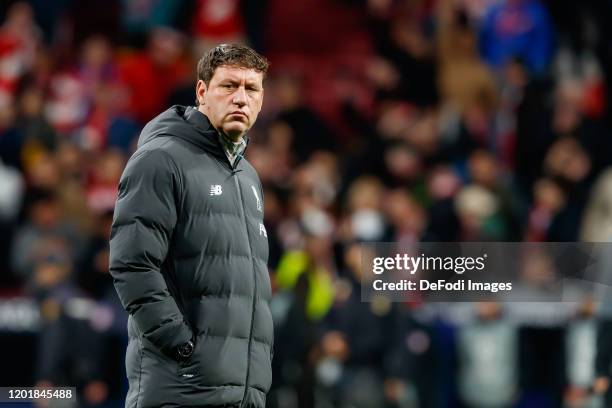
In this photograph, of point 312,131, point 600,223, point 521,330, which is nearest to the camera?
point 521,330

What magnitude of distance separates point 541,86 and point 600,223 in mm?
1987

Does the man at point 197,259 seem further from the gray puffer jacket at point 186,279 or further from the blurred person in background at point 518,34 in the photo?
the blurred person in background at point 518,34

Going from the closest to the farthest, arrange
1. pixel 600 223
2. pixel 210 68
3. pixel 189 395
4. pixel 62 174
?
pixel 189 395 < pixel 210 68 < pixel 600 223 < pixel 62 174

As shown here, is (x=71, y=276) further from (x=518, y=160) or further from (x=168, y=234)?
(x=168, y=234)

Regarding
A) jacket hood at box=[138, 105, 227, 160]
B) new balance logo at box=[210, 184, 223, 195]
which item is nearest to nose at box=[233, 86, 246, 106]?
jacket hood at box=[138, 105, 227, 160]

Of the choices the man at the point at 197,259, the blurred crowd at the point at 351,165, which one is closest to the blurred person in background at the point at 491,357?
the blurred crowd at the point at 351,165

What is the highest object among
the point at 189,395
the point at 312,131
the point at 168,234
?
the point at 312,131

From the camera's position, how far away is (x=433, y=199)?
9359 millimetres

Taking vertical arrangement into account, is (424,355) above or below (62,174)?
below

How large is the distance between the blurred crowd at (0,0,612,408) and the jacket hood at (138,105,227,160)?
3082 mm

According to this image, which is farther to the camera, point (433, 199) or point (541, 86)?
point (541, 86)

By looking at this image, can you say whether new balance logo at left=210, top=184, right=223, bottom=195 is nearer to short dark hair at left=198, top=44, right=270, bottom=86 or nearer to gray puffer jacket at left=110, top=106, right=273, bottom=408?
gray puffer jacket at left=110, top=106, right=273, bottom=408

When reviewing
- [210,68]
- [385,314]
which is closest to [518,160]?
[385,314]

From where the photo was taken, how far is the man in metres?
3.55
